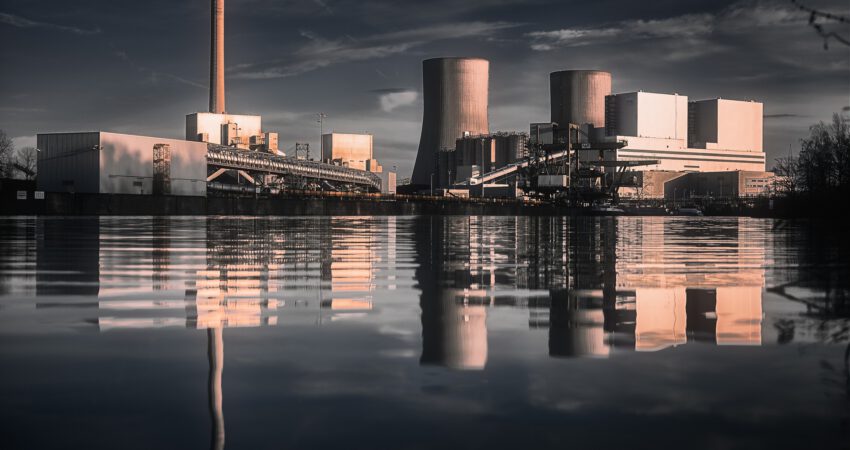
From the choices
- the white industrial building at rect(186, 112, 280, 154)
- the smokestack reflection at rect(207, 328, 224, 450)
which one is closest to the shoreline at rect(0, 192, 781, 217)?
the white industrial building at rect(186, 112, 280, 154)

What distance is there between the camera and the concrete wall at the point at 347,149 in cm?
14900

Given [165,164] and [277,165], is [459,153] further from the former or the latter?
[165,164]

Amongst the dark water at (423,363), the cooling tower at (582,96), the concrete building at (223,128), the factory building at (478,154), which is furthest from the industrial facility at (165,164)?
the cooling tower at (582,96)

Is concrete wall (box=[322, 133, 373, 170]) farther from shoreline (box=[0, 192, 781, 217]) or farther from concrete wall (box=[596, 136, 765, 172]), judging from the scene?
concrete wall (box=[596, 136, 765, 172])

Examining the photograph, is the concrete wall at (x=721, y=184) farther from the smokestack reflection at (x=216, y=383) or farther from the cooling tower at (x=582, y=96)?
the smokestack reflection at (x=216, y=383)

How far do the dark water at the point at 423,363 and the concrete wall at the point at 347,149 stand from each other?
458 feet

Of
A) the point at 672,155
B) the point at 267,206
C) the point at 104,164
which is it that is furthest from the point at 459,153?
the point at 104,164

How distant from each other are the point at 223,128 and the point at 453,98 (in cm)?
5405

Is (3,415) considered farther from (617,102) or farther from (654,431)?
(617,102)

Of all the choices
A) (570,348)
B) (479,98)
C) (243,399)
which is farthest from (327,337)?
(479,98)

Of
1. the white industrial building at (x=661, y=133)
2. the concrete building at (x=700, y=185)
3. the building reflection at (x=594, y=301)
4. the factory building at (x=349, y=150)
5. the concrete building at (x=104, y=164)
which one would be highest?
the white industrial building at (x=661, y=133)

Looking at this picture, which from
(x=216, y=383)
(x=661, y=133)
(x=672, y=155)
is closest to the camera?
(x=216, y=383)

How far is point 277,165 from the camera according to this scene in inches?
4080

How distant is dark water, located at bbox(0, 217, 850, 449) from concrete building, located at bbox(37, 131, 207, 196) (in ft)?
238
